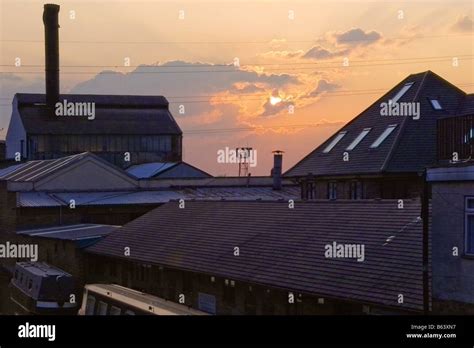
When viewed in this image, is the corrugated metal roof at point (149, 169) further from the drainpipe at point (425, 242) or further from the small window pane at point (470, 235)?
the small window pane at point (470, 235)

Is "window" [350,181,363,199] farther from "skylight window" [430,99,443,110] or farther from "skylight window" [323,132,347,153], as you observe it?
"skylight window" [430,99,443,110]

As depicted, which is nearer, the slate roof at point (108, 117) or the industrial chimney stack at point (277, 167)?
the industrial chimney stack at point (277, 167)

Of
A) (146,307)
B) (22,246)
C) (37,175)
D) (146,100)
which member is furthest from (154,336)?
(146,100)

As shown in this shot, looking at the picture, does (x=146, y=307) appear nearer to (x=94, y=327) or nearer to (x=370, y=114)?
(x=94, y=327)

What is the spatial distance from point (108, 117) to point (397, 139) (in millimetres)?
22740

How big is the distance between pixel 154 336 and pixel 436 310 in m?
5.50

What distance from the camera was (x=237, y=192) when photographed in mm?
39125

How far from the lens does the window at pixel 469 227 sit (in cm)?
1146

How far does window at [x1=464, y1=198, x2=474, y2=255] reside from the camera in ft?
37.6

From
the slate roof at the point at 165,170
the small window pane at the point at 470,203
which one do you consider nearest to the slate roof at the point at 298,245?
the small window pane at the point at 470,203

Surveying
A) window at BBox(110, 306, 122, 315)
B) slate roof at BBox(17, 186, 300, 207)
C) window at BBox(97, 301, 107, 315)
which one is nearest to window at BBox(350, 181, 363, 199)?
slate roof at BBox(17, 186, 300, 207)

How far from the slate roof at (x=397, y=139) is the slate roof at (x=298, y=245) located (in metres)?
4.13

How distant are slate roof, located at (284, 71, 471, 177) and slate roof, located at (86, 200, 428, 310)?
4.13 meters

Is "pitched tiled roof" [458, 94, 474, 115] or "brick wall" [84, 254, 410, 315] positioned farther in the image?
"pitched tiled roof" [458, 94, 474, 115]
